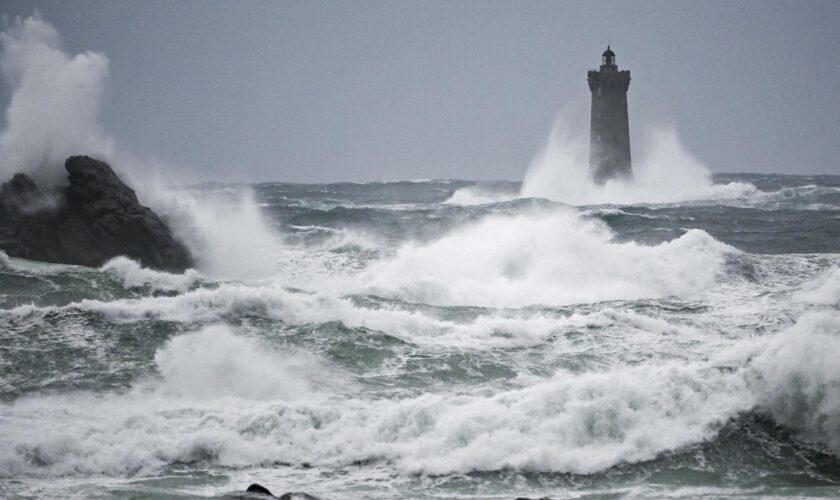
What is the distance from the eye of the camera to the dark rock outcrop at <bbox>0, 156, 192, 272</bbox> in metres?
17.8

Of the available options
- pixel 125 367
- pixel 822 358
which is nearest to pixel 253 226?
pixel 125 367

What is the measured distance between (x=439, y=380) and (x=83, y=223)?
10.1m

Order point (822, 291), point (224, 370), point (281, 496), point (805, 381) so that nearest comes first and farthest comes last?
point (281, 496) < point (805, 381) < point (224, 370) < point (822, 291)

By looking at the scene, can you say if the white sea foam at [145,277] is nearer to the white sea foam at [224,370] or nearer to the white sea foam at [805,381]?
the white sea foam at [224,370]

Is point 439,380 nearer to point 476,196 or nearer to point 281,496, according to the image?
point 281,496

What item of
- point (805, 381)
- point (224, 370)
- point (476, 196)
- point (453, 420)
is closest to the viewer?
point (453, 420)

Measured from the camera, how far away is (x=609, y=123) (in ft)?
123

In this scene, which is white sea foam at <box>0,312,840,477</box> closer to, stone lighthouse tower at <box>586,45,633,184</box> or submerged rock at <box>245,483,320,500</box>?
submerged rock at <box>245,483,320,500</box>

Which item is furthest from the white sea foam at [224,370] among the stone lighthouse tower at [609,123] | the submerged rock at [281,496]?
the stone lighthouse tower at [609,123]

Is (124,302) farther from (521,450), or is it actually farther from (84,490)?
(521,450)

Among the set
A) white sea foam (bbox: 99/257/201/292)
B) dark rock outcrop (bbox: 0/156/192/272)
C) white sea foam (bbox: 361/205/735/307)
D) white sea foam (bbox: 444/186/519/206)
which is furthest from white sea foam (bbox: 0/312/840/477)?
white sea foam (bbox: 444/186/519/206)

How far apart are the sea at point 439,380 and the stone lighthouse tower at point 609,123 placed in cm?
1824

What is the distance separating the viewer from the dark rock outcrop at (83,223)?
58.4 ft

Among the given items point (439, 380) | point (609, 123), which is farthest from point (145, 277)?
point (609, 123)
